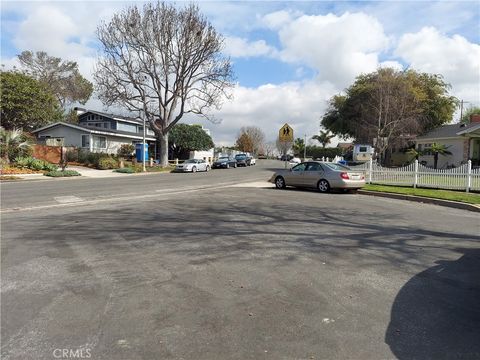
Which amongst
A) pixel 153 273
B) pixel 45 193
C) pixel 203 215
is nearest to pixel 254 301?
pixel 153 273

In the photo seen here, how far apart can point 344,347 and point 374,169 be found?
17933 mm

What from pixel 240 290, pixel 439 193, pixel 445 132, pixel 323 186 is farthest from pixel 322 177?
pixel 445 132

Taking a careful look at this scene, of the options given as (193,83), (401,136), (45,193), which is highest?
(193,83)

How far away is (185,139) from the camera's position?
5369cm

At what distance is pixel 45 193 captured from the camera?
55.9 ft

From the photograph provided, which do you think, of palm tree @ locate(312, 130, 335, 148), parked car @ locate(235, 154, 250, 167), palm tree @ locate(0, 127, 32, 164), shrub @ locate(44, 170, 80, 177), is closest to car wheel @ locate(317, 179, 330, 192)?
shrub @ locate(44, 170, 80, 177)

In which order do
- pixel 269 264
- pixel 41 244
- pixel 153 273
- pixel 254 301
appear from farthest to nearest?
pixel 41 244 → pixel 269 264 → pixel 153 273 → pixel 254 301

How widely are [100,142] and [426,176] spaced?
1439 inches

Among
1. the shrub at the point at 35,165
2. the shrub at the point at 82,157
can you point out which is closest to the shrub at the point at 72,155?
the shrub at the point at 82,157

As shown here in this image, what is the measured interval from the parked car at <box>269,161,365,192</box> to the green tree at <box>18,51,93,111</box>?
52.4m

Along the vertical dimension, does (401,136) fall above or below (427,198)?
above

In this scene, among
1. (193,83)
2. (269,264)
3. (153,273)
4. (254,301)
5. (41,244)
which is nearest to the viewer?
(254,301)

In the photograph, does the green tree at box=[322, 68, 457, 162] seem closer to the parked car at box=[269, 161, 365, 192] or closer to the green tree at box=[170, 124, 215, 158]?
the green tree at box=[170, 124, 215, 158]

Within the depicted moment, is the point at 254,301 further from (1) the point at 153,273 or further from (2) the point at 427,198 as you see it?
(2) the point at 427,198
